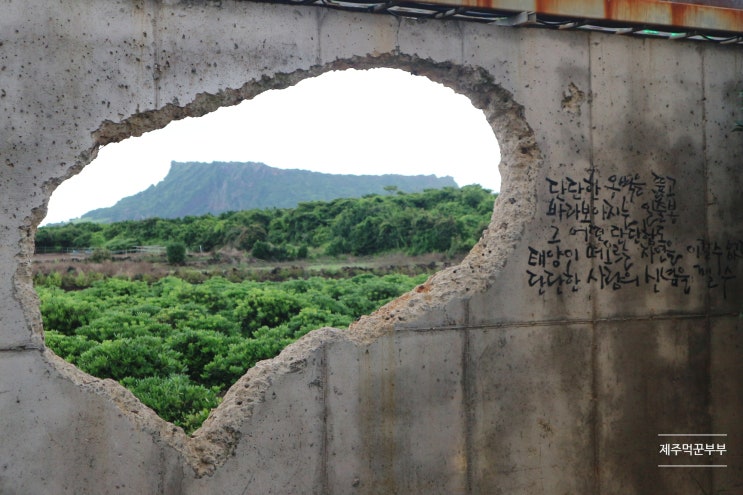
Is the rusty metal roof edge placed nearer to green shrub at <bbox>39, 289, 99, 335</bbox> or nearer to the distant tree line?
green shrub at <bbox>39, 289, 99, 335</bbox>

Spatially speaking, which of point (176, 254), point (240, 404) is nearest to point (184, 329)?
point (240, 404)

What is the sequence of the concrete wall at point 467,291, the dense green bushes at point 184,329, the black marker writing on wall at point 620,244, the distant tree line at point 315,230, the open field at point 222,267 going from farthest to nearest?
the distant tree line at point 315,230 < the open field at point 222,267 < the dense green bushes at point 184,329 < the black marker writing on wall at point 620,244 < the concrete wall at point 467,291

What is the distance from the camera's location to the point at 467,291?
4.12 meters

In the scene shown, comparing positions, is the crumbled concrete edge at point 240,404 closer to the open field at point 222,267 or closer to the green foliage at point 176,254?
the open field at point 222,267

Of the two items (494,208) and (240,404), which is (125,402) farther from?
(494,208)

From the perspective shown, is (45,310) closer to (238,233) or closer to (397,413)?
(397,413)

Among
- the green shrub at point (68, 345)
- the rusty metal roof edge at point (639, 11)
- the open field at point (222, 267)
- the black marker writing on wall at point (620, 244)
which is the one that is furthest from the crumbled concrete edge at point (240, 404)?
the open field at point (222, 267)

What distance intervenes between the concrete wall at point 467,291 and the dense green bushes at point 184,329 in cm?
306

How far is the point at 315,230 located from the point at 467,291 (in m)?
24.5

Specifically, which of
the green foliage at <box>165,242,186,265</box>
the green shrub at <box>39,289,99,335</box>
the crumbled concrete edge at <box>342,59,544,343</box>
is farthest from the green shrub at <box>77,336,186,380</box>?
the green foliage at <box>165,242,186,265</box>

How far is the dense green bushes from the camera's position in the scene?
7.20 m

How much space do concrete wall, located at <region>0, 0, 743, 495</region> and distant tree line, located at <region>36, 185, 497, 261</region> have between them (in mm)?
18758

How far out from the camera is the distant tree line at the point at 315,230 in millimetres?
25000

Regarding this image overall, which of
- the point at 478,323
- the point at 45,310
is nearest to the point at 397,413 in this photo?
the point at 478,323
